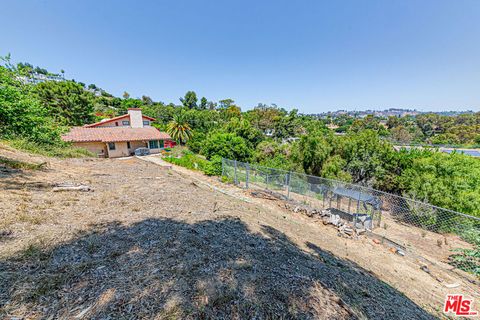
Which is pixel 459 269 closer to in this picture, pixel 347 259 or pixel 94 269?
pixel 347 259

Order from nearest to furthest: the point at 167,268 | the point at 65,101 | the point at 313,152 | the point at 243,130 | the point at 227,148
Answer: the point at 167,268
the point at 313,152
the point at 227,148
the point at 243,130
the point at 65,101

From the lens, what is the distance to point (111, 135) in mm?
19875

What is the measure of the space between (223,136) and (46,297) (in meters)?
16.8

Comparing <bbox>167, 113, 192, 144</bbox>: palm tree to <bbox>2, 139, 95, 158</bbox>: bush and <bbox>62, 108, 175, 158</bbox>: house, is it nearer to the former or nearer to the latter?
<bbox>62, 108, 175, 158</bbox>: house

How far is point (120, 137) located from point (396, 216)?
23.5 meters

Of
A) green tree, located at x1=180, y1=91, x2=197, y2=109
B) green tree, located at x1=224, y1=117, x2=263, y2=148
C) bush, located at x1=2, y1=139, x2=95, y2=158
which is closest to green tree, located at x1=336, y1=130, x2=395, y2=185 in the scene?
green tree, located at x1=224, y1=117, x2=263, y2=148

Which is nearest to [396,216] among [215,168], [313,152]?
[313,152]

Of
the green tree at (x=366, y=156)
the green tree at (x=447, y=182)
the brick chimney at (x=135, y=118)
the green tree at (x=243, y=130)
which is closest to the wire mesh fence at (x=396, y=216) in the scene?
the green tree at (x=447, y=182)

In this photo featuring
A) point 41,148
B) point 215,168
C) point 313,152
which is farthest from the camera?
point 215,168

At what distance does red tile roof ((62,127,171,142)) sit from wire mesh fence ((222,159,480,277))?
52.9 ft

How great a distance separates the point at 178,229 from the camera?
3.95 metres

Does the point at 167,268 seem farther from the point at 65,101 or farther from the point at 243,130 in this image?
the point at 65,101

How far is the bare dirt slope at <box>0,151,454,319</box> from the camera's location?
2.06 metres

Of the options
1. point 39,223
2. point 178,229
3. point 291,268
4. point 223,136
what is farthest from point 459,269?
point 223,136
